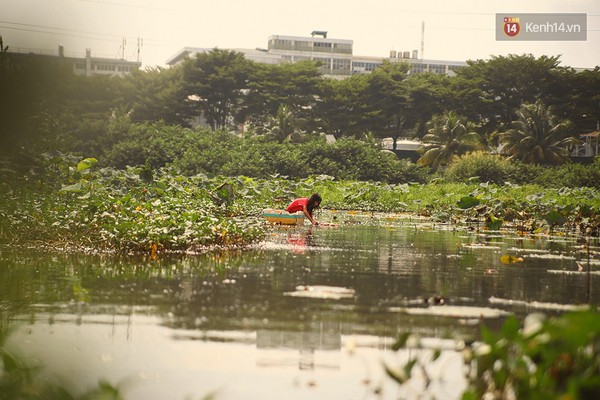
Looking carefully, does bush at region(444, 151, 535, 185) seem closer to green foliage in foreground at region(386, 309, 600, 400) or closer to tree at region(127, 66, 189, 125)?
tree at region(127, 66, 189, 125)

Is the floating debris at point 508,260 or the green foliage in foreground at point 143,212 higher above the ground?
the green foliage in foreground at point 143,212

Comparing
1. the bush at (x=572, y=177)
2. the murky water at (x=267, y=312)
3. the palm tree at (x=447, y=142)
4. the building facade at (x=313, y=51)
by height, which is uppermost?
the building facade at (x=313, y=51)

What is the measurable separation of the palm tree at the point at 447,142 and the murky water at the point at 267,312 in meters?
47.6

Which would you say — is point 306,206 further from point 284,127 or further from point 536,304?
point 284,127

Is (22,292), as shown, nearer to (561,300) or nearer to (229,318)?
(229,318)

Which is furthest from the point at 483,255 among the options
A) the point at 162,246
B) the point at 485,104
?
the point at 485,104

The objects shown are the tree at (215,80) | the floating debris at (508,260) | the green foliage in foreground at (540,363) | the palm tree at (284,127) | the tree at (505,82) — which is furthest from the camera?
the tree at (505,82)

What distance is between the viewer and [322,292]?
9992 millimetres

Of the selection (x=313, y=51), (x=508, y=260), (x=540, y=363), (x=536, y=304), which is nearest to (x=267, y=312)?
(x=536, y=304)

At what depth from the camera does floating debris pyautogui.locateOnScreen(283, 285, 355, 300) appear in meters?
9.70

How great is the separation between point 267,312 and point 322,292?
1.60m

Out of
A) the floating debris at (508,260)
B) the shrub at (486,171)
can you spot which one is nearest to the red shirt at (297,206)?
the floating debris at (508,260)

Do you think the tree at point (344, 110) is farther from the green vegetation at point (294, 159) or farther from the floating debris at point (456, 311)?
the floating debris at point (456, 311)

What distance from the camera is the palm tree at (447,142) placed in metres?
62.8
